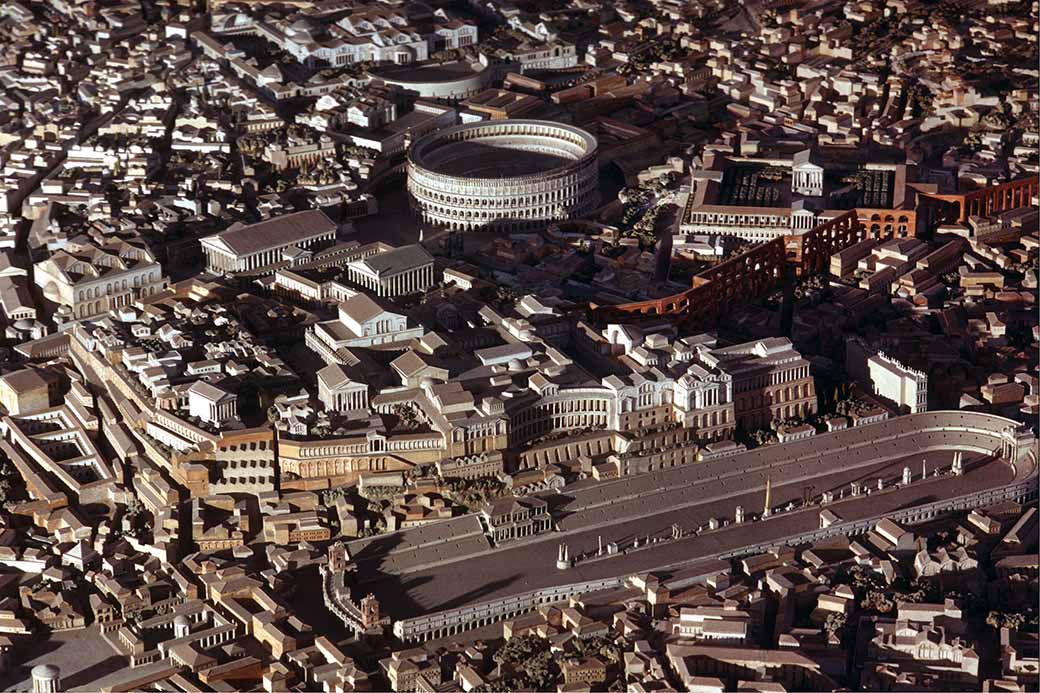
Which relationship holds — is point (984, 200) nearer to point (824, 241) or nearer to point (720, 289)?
point (824, 241)

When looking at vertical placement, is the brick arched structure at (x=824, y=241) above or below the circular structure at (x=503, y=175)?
below

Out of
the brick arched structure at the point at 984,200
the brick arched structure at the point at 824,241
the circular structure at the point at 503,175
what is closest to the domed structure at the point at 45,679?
the circular structure at the point at 503,175

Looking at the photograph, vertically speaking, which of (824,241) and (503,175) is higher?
(503,175)

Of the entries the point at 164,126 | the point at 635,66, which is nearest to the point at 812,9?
the point at 635,66

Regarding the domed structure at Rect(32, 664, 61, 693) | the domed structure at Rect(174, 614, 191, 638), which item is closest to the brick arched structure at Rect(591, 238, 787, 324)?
the domed structure at Rect(174, 614, 191, 638)

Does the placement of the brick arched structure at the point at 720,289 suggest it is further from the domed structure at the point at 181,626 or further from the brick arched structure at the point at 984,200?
the domed structure at the point at 181,626

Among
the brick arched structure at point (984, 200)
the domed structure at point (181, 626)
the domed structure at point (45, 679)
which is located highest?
the domed structure at point (45, 679)

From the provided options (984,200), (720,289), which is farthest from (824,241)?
(984,200)

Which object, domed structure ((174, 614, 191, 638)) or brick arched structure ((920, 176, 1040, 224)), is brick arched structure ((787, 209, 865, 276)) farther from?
domed structure ((174, 614, 191, 638))
